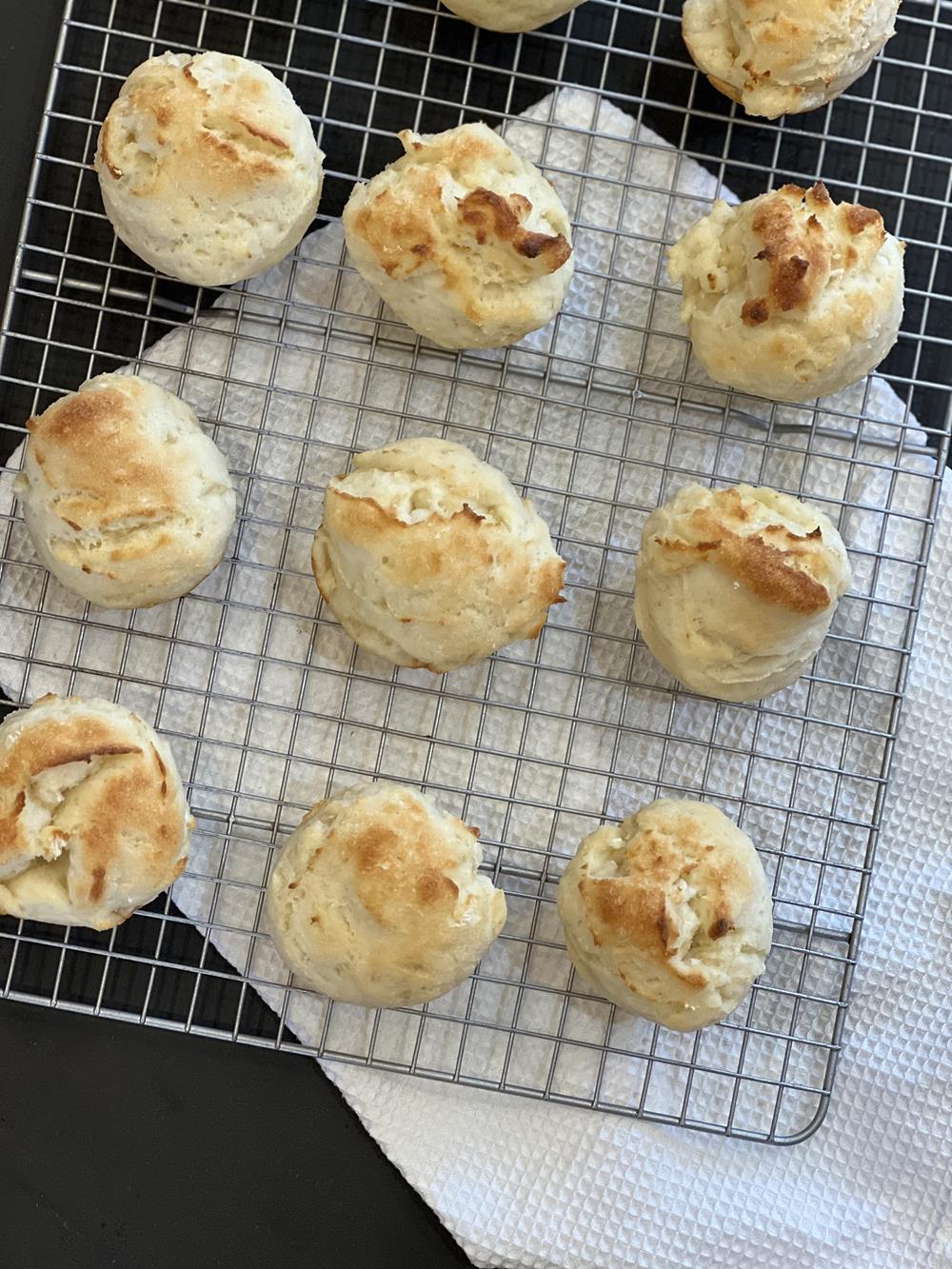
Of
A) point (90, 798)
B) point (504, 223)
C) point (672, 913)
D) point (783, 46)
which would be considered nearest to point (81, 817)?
point (90, 798)

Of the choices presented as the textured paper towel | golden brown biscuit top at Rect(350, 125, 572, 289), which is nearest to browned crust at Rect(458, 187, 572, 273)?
golden brown biscuit top at Rect(350, 125, 572, 289)

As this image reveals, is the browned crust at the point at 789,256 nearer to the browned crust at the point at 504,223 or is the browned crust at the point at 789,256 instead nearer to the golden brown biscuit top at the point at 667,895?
the browned crust at the point at 504,223

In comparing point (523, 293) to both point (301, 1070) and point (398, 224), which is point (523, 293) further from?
point (301, 1070)

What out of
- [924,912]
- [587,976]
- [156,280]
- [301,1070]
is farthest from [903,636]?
[156,280]

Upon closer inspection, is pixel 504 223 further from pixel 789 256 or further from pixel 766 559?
pixel 766 559

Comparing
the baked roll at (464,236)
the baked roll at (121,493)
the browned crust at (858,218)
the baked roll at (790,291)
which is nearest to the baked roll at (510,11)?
the baked roll at (464,236)

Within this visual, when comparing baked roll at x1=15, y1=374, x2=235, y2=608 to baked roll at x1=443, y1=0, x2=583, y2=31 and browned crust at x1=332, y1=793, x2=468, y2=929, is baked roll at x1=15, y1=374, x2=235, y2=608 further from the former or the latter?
baked roll at x1=443, y1=0, x2=583, y2=31
